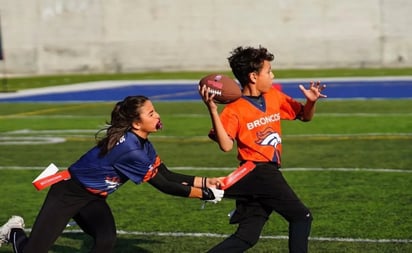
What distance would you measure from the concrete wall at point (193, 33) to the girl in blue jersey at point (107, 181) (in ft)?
122

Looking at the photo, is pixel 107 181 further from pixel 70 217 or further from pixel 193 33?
pixel 193 33

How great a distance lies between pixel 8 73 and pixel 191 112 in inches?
1065

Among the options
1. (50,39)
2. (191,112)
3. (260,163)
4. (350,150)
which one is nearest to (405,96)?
(191,112)

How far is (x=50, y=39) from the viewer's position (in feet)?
151

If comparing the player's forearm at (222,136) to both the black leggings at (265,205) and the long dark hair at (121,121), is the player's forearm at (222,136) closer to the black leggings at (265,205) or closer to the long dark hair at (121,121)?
the black leggings at (265,205)

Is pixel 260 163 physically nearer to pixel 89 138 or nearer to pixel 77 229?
pixel 77 229

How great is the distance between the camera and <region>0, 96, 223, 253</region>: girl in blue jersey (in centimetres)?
646

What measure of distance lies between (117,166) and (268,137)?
115 centimetres

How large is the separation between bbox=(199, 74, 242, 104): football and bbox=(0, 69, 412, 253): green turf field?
1.83 meters

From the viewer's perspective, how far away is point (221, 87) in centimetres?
651

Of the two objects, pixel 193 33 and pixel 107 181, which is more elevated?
pixel 107 181

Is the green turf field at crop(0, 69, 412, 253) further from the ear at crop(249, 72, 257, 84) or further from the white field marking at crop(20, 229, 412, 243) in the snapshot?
the ear at crop(249, 72, 257, 84)

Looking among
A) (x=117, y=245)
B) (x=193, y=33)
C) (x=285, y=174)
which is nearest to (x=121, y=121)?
(x=117, y=245)

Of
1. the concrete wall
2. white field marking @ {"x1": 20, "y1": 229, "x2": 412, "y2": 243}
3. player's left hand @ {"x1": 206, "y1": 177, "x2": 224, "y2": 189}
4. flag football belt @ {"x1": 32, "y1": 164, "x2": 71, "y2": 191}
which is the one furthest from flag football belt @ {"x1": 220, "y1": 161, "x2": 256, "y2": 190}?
the concrete wall
